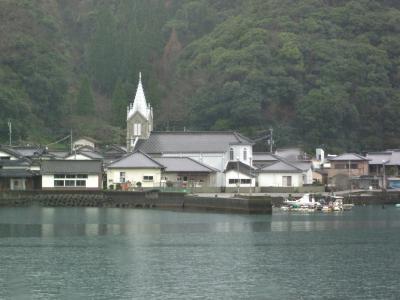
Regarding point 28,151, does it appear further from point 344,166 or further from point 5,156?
point 344,166

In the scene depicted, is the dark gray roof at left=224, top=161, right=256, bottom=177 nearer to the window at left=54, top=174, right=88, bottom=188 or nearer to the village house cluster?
the village house cluster

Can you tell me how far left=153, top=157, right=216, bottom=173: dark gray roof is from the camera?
63281mm

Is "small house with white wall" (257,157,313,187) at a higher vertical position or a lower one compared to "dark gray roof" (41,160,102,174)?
lower

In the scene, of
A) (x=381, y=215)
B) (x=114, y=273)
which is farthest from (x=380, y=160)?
(x=114, y=273)

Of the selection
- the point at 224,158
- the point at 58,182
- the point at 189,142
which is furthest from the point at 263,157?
the point at 58,182

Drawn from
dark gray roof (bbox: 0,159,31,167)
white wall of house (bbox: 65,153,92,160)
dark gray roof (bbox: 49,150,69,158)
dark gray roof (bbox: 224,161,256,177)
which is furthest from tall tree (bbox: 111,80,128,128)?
dark gray roof (bbox: 0,159,31,167)

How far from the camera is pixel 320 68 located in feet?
301

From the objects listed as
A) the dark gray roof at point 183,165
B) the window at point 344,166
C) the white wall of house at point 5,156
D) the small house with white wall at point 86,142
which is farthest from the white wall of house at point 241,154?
the small house with white wall at point 86,142

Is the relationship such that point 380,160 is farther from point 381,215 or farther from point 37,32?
point 37,32

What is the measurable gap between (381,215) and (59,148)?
35.5 meters

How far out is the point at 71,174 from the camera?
199 ft

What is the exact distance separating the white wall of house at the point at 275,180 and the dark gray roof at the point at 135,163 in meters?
6.49

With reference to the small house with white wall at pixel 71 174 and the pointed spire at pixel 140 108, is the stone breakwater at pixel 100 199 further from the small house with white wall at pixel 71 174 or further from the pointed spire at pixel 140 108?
the pointed spire at pixel 140 108

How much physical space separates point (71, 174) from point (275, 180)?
41.2 ft
